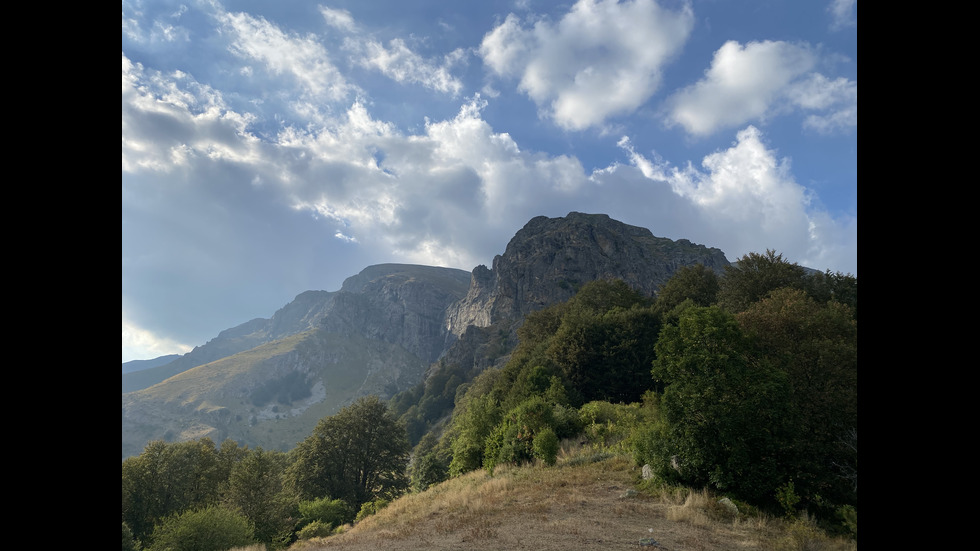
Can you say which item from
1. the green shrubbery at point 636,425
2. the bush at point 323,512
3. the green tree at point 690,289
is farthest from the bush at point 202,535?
the green tree at point 690,289

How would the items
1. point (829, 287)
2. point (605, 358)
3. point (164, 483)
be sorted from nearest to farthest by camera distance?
1. point (829, 287)
2. point (164, 483)
3. point (605, 358)

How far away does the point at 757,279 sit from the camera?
39.1 meters

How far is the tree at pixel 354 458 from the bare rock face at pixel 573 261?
291ft

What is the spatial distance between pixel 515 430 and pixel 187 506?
3641 centimetres

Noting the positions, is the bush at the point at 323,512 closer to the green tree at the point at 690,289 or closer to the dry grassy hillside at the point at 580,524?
the dry grassy hillside at the point at 580,524

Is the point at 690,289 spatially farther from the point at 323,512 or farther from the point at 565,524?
the point at 323,512

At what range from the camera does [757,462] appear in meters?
15.7

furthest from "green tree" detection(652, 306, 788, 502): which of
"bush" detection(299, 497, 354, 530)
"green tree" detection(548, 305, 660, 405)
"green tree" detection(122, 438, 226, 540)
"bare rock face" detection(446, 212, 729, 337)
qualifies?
"bare rock face" detection(446, 212, 729, 337)

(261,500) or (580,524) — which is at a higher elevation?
(580,524)

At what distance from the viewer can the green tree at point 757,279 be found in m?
38.2

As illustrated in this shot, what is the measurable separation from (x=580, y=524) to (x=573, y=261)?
13382 cm

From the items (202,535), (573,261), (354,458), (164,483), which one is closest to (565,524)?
(202,535)
